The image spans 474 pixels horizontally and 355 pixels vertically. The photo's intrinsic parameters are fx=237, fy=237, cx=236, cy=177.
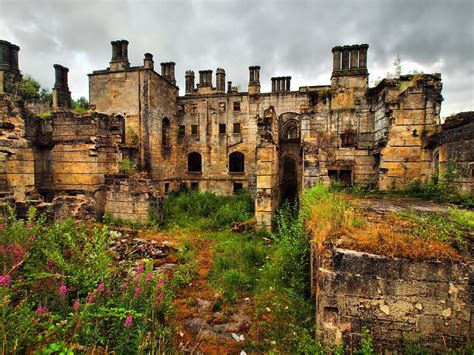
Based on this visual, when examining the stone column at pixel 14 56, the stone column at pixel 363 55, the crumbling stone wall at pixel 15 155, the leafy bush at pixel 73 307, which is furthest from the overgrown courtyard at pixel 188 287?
the stone column at pixel 14 56

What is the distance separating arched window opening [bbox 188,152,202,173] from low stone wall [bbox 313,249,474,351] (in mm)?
19617

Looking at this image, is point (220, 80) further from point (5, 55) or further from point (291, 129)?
point (5, 55)

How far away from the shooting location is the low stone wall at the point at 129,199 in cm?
1077

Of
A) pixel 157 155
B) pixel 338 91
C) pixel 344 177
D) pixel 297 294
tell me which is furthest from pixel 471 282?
pixel 157 155

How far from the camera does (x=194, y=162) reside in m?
22.4

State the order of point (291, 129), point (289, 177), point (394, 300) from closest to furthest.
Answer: point (394, 300) → point (289, 177) → point (291, 129)

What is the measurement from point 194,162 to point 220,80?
799 centimetres

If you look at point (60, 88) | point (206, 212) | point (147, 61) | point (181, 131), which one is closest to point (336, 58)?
point (206, 212)

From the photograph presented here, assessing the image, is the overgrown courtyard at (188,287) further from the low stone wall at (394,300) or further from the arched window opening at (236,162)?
the arched window opening at (236,162)

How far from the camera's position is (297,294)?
5.36 meters

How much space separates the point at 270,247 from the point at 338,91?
8193mm

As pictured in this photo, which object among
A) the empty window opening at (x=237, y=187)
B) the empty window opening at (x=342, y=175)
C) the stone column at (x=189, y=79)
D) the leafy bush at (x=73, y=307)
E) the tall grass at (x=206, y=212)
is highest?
the stone column at (x=189, y=79)

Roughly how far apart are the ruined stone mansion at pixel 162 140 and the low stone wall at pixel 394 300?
Result: 440 cm

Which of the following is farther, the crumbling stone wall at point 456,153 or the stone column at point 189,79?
the stone column at point 189,79
